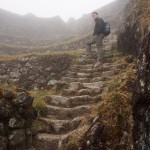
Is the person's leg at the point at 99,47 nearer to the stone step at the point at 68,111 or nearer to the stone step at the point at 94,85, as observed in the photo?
the stone step at the point at 94,85

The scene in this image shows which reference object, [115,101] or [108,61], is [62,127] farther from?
[108,61]

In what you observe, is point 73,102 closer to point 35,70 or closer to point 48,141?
point 48,141

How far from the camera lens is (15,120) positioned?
24.1ft

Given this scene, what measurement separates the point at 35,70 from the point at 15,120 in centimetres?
596

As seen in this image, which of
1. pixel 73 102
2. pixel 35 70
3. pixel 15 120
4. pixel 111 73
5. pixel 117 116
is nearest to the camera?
pixel 117 116

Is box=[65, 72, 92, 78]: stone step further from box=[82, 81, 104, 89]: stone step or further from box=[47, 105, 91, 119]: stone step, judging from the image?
box=[47, 105, 91, 119]: stone step

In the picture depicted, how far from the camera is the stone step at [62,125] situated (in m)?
7.72

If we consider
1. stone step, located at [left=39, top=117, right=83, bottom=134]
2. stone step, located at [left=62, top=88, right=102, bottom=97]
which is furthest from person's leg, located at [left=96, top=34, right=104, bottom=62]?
stone step, located at [left=39, top=117, right=83, bottom=134]

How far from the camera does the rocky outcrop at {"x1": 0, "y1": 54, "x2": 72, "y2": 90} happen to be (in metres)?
12.6

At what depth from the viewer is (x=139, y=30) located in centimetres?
1083

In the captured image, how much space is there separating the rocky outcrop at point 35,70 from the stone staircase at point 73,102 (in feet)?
2.47

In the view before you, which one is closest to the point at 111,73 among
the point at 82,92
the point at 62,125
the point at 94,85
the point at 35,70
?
the point at 94,85

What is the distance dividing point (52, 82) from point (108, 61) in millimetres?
2233

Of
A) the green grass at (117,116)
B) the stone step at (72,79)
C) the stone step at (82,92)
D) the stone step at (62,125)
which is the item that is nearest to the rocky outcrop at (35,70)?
the stone step at (72,79)
